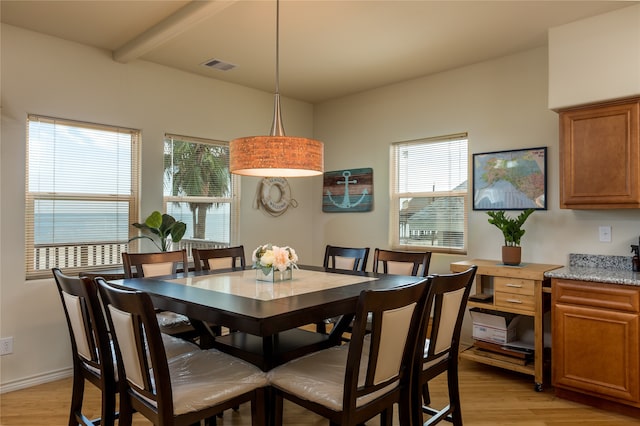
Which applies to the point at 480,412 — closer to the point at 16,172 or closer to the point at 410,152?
the point at 410,152

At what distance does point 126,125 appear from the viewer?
12.7ft

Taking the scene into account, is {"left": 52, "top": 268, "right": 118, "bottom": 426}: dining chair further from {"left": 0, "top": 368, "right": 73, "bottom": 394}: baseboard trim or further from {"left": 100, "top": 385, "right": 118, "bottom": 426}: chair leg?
{"left": 0, "top": 368, "right": 73, "bottom": 394}: baseboard trim

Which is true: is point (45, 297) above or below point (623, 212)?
below

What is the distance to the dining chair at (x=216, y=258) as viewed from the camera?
3400 mm

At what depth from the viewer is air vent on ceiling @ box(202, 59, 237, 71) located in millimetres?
4004

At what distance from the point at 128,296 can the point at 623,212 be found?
3.37 m

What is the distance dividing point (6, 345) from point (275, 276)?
217cm

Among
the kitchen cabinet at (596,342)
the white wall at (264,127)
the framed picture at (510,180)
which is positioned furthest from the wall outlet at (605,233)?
the kitchen cabinet at (596,342)

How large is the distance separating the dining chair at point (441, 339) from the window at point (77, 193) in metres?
2.88

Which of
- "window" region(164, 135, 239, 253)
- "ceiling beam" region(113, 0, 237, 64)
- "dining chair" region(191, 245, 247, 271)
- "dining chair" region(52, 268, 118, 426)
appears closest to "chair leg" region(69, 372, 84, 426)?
"dining chair" region(52, 268, 118, 426)

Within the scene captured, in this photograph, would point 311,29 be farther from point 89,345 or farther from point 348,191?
point 89,345

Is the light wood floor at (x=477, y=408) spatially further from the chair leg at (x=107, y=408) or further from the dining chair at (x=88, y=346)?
the chair leg at (x=107, y=408)

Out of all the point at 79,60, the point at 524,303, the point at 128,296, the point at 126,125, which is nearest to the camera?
the point at 128,296

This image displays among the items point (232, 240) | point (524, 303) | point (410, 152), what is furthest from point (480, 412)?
point (232, 240)
